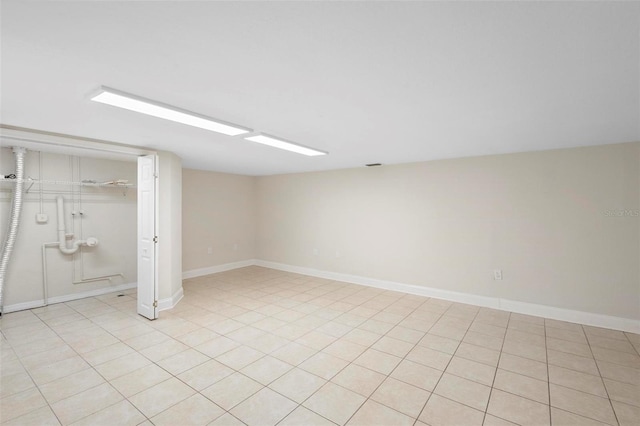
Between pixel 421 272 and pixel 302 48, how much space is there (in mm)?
4283

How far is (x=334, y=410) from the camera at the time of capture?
2.13 meters

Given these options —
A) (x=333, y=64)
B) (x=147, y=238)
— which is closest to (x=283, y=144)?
(x=333, y=64)

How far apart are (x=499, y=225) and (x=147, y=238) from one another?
495 centimetres

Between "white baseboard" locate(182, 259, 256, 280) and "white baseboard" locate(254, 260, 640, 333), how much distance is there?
Result: 7.19 feet

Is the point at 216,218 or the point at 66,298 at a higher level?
the point at 216,218

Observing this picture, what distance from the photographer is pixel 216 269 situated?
6480mm

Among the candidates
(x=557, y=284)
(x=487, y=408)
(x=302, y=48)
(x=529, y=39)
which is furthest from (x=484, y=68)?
(x=557, y=284)

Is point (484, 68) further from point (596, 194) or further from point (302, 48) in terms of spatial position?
point (596, 194)

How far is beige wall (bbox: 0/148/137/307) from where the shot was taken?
162 inches

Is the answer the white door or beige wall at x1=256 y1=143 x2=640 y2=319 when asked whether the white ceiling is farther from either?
beige wall at x1=256 y1=143 x2=640 y2=319

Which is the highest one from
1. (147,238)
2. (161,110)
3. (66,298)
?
(161,110)

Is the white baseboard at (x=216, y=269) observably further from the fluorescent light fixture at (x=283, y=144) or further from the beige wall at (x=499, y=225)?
the fluorescent light fixture at (x=283, y=144)

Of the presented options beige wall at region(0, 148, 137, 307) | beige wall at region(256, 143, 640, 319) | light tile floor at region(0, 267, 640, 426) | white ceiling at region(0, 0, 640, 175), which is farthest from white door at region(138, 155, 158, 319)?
beige wall at region(256, 143, 640, 319)

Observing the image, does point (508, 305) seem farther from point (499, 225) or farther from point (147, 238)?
point (147, 238)
